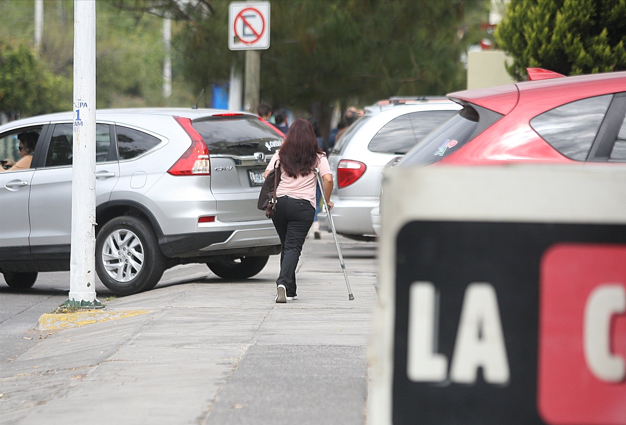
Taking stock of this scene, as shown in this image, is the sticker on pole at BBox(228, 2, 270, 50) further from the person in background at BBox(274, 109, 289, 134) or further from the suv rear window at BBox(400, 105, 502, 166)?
the suv rear window at BBox(400, 105, 502, 166)

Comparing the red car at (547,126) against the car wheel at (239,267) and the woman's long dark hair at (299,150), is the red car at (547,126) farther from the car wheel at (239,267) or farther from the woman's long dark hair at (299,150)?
the car wheel at (239,267)

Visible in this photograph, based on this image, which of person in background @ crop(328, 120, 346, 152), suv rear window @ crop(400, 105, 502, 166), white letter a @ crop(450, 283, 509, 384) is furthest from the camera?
person in background @ crop(328, 120, 346, 152)

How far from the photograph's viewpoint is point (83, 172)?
7996 mm

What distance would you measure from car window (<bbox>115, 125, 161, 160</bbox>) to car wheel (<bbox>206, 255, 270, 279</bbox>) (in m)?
1.52

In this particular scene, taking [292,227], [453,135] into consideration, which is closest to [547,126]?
[453,135]

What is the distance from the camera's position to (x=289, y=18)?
1761 cm

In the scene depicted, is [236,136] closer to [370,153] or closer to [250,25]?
[370,153]

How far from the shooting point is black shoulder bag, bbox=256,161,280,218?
8109mm

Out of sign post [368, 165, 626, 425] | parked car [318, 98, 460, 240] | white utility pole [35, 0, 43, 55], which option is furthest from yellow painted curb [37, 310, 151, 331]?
white utility pole [35, 0, 43, 55]

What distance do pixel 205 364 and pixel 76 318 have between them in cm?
249

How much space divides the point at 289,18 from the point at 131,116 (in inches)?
351


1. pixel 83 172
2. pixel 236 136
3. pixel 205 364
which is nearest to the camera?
pixel 205 364

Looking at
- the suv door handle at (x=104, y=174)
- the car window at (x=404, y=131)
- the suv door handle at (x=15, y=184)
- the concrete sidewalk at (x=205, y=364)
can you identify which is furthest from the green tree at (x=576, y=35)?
the suv door handle at (x=15, y=184)

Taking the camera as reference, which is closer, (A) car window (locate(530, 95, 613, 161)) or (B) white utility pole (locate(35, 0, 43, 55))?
(A) car window (locate(530, 95, 613, 161))
